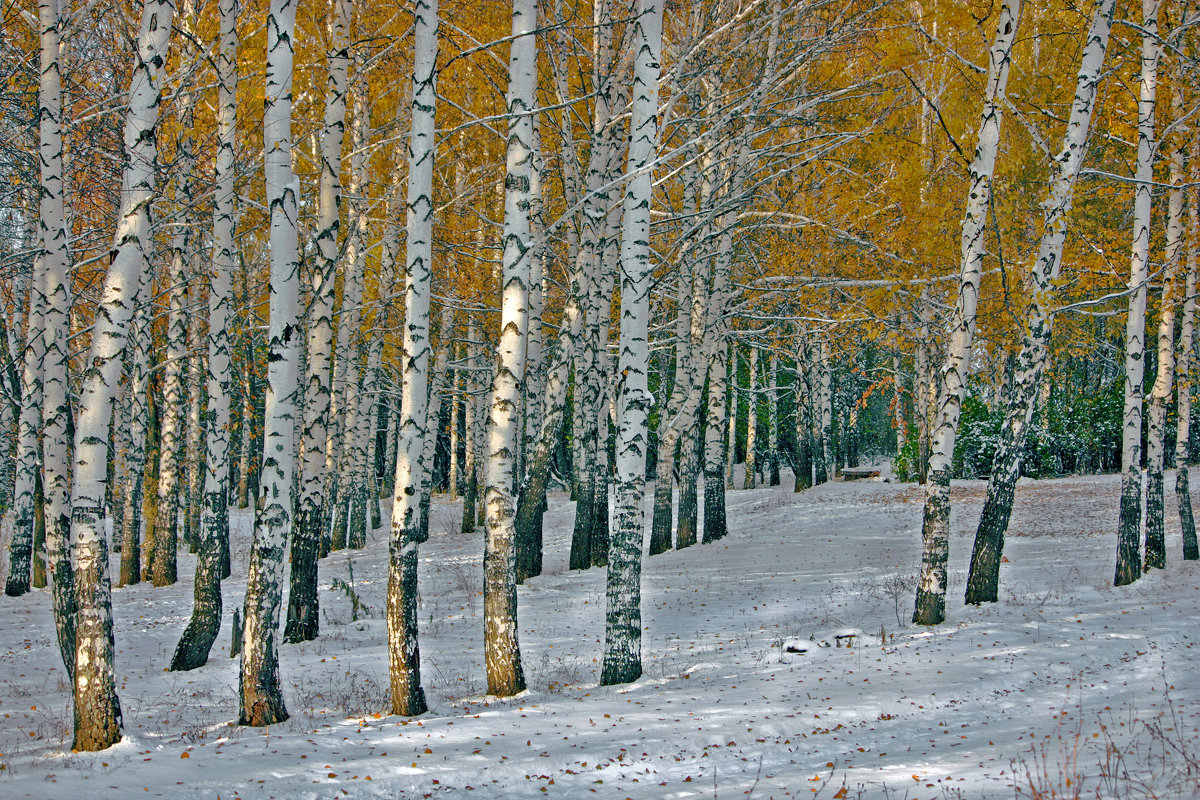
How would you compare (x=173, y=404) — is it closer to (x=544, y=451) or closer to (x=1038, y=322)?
(x=544, y=451)

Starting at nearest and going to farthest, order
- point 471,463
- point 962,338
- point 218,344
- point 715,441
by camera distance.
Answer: point 218,344, point 962,338, point 715,441, point 471,463

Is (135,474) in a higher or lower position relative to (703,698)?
higher

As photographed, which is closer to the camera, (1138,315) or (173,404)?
(1138,315)

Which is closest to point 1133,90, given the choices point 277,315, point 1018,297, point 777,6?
point 1018,297

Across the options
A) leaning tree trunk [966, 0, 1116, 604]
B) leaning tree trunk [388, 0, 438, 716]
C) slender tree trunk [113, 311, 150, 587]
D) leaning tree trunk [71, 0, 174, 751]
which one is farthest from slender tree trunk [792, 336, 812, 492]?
leaning tree trunk [71, 0, 174, 751]

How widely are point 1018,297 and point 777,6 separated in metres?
6.58

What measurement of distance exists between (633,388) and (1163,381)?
9.84 metres

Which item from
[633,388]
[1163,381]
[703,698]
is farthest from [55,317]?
[1163,381]

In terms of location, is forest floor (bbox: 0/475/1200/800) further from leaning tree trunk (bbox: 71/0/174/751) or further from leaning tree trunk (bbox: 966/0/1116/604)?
leaning tree trunk (bbox: 966/0/1116/604)

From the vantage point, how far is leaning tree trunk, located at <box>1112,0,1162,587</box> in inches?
467

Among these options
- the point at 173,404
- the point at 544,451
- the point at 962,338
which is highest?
the point at 962,338

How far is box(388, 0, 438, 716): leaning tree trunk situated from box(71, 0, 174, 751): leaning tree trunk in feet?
6.65

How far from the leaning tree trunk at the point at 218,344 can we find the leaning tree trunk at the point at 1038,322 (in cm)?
931

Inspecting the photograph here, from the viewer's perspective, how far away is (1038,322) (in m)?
10.3
